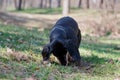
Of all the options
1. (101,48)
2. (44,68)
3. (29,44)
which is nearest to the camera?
(44,68)

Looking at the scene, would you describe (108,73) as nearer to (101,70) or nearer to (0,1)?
(101,70)

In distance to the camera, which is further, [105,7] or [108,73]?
[105,7]

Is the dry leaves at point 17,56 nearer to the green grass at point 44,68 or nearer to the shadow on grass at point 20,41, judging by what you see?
the green grass at point 44,68

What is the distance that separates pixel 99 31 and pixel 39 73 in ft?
47.5

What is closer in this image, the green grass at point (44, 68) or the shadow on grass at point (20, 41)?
the green grass at point (44, 68)

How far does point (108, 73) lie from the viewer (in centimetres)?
913

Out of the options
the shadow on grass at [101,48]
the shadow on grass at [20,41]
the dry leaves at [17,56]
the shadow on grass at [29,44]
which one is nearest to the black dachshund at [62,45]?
the dry leaves at [17,56]

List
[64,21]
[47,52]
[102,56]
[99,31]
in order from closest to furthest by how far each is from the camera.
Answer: [47,52], [64,21], [102,56], [99,31]

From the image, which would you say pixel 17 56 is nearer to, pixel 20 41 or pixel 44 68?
pixel 44 68

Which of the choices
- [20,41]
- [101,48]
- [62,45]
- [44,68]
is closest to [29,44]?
[20,41]

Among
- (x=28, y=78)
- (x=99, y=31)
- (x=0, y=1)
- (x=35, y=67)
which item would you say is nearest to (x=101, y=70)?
(x=35, y=67)

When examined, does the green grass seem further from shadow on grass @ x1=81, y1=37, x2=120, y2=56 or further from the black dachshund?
shadow on grass @ x1=81, y1=37, x2=120, y2=56

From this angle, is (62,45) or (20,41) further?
(20,41)

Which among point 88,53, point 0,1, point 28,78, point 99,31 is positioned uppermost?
point 28,78
